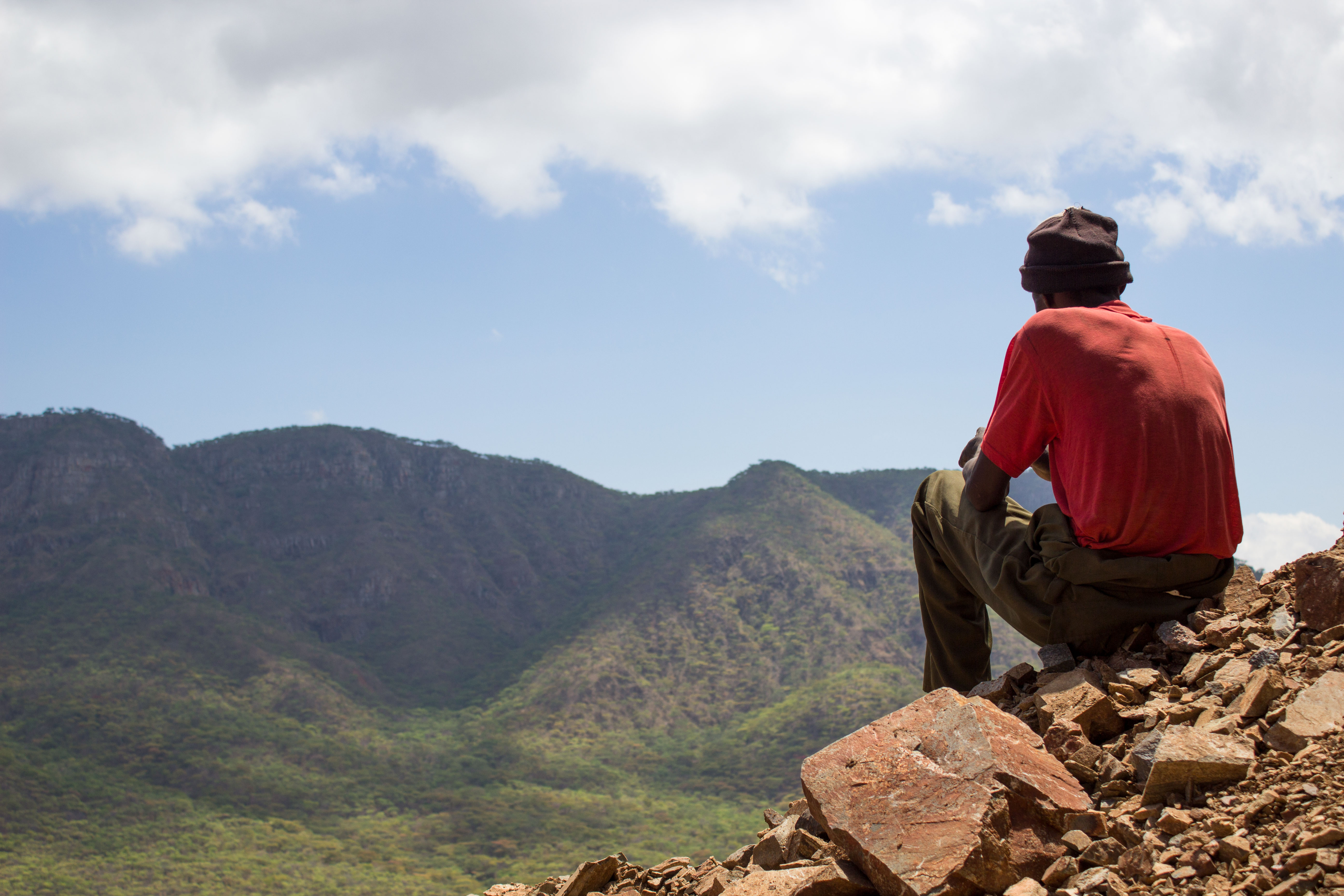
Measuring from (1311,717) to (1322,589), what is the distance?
2.29 feet

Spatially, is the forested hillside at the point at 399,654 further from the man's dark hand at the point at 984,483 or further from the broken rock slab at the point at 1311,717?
the broken rock slab at the point at 1311,717

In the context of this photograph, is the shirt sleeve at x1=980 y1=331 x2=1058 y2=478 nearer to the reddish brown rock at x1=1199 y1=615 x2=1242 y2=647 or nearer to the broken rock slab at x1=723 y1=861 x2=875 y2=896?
the reddish brown rock at x1=1199 y1=615 x2=1242 y2=647

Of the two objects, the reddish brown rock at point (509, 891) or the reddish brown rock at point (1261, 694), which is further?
the reddish brown rock at point (509, 891)

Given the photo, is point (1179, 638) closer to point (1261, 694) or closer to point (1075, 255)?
point (1261, 694)

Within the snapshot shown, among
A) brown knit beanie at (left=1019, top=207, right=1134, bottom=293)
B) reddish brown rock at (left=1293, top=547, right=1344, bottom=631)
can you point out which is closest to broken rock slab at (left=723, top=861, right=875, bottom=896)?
reddish brown rock at (left=1293, top=547, right=1344, bottom=631)

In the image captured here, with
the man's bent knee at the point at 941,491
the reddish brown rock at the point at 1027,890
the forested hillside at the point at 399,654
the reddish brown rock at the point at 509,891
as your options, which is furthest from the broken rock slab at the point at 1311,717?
the forested hillside at the point at 399,654

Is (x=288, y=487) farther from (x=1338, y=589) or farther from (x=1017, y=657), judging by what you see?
(x=1338, y=589)

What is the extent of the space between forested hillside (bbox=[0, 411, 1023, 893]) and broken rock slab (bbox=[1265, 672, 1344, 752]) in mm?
32554

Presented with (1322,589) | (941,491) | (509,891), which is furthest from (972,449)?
(509,891)

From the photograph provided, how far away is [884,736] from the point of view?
296 centimetres

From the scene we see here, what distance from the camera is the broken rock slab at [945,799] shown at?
2.43m

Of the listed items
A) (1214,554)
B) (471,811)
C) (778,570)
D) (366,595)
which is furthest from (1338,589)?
(366,595)

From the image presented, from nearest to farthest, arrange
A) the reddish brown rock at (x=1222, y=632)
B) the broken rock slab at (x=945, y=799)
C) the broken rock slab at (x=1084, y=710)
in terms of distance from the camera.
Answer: the broken rock slab at (x=945, y=799)
the broken rock slab at (x=1084, y=710)
the reddish brown rock at (x=1222, y=632)

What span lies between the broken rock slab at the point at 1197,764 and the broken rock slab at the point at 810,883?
77 centimetres
